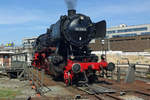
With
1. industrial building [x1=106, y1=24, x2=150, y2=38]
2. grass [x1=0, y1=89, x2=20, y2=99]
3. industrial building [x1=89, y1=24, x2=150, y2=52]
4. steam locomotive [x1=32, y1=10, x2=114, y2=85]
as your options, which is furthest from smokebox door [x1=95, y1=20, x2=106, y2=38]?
industrial building [x1=106, y1=24, x2=150, y2=38]

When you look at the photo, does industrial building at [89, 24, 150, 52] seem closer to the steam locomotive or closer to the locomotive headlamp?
the steam locomotive

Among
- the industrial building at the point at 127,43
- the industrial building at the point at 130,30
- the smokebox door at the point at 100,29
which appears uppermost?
the industrial building at the point at 130,30

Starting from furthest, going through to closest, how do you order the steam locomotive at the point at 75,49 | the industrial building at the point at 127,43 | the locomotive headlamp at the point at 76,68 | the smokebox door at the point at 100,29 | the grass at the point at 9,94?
1. the industrial building at the point at 127,43
2. the smokebox door at the point at 100,29
3. the steam locomotive at the point at 75,49
4. the locomotive headlamp at the point at 76,68
5. the grass at the point at 9,94

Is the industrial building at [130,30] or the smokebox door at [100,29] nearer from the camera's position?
the smokebox door at [100,29]

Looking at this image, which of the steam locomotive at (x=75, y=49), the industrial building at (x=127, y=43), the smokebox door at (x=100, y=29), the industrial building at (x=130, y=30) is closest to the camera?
the steam locomotive at (x=75, y=49)

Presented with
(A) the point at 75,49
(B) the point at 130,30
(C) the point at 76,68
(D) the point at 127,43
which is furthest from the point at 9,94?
(B) the point at 130,30

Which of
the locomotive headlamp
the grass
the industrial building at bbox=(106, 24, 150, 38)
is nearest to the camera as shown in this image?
the grass

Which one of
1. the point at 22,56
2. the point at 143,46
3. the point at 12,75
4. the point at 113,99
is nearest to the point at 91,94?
the point at 113,99

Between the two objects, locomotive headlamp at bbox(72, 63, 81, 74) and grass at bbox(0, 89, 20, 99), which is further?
locomotive headlamp at bbox(72, 63, 81, 74)

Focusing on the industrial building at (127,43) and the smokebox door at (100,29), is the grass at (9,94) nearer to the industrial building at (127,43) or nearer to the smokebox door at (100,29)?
the smokebox door at (100,29)

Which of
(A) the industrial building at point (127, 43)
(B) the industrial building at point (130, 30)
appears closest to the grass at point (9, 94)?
(A) the industrial building at point (127, 43)

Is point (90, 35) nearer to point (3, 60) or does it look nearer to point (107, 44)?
point (3, 60)

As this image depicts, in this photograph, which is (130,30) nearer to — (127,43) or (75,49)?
(127,43)

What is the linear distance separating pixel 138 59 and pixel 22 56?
25.6m
